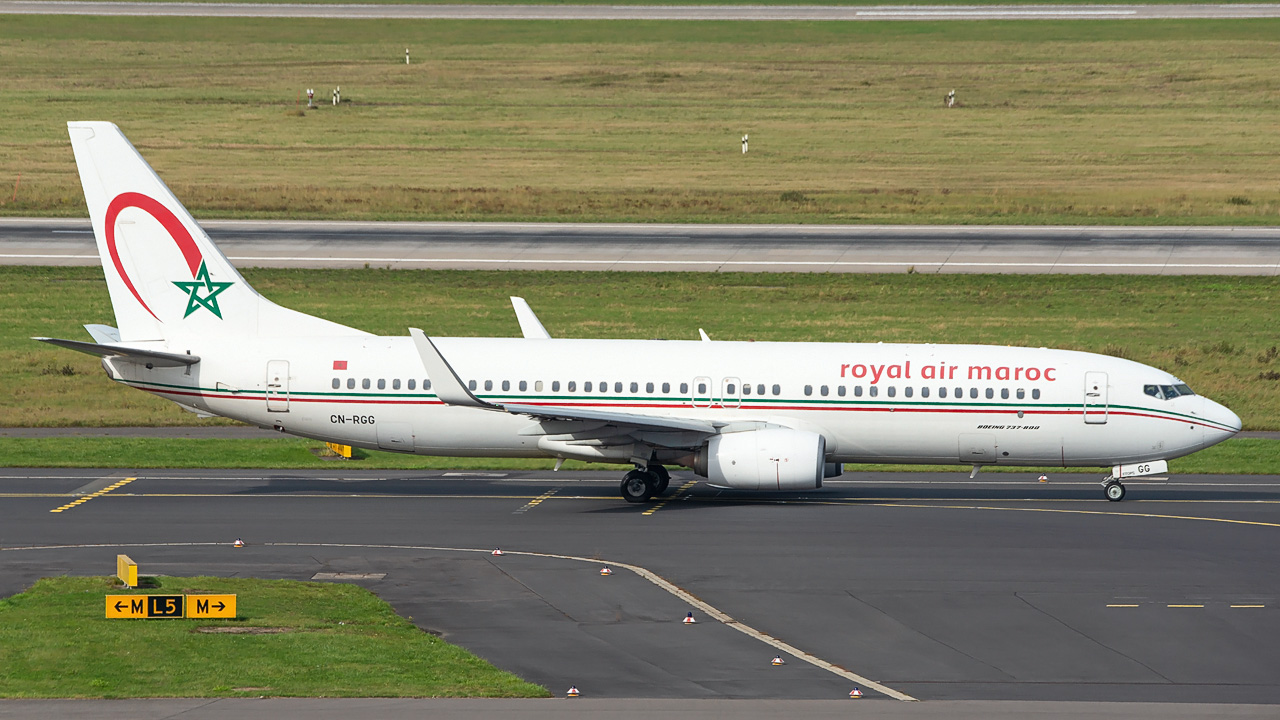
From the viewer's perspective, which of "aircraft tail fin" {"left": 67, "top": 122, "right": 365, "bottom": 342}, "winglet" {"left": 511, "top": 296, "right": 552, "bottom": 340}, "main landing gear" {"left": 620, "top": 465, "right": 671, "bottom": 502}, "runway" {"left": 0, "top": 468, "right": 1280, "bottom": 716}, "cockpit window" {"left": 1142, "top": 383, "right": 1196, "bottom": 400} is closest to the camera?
"runway" {"left": 0, "top": 468, "right": 1280, "bottom": 716}

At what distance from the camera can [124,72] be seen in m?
133

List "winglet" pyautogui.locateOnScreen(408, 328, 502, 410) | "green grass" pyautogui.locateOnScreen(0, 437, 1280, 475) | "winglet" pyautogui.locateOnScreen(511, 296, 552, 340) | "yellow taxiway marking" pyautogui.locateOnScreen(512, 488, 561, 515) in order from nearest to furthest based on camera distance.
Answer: "winglet" pyautogui.locateOnScreen(408, 328, 502, 410) < "yellow taxiway marking" pyautogui.locateOnScreen(512, 488, 561, 515) < "winglet" pyautogui.locateOnScreen(511, 296, 552, 340) < "green grass" pyautogui.locateOnScreen(0, 437, 1280, 475)

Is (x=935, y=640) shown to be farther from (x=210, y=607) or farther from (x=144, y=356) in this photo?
(x=144, y=356)

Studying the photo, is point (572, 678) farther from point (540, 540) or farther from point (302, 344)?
point (302, 344)

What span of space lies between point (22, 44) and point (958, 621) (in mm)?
137248

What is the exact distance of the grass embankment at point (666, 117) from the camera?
8769 centimetres

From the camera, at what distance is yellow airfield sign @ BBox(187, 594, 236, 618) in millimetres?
25016

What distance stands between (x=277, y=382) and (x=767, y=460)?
40.7 ft

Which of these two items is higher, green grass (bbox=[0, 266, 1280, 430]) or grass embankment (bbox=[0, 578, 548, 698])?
green grass (bbox=[0, 266, 1280, 430])

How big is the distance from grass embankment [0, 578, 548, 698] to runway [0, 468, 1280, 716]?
3.21 feet

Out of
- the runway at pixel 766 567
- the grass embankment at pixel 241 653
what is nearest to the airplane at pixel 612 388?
the runway at pixel 766 567

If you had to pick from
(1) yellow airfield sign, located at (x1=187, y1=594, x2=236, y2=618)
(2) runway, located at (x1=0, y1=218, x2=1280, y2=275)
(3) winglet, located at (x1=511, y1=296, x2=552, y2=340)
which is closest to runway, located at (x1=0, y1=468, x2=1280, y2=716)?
(1) yellow airfield sign, located at (x1=187, y1=594, x2=236, y2=618)

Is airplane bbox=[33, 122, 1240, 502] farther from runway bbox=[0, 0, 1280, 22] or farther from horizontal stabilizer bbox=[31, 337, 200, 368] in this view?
runway bbox=[0, 0, 1280, 22]

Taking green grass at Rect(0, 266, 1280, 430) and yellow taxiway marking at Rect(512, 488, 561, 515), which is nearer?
yellow taxiway marking at Rect(512, 488, 561, 515)
